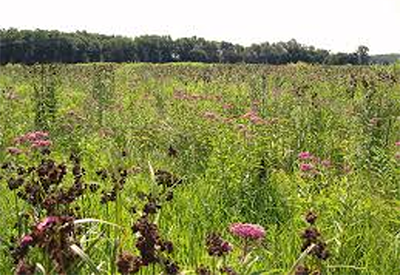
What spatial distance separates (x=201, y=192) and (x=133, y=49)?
2595 inches

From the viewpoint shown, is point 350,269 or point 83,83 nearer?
point 350,269

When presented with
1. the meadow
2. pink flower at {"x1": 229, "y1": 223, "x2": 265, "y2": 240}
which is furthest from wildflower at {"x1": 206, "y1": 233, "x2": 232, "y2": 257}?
pink flower at {"x1": 229, "y1": 223, "x2": 265, "y2": 240}

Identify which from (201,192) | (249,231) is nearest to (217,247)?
(249,231)

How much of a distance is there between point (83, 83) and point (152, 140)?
22.7 feet

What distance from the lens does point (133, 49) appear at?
68938mm

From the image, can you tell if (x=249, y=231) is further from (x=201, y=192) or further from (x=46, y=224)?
(x=201, y=192)

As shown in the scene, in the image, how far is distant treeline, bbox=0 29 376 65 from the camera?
60.9 meters

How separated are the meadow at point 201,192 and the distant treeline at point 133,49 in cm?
5167

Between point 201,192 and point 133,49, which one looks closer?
point 201,192

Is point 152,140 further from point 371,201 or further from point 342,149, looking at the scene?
point 371,201

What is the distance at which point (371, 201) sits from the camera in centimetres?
402

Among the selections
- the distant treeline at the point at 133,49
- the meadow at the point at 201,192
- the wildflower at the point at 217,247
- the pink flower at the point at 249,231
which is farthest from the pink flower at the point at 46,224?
the distant treeline at the point at 133,49

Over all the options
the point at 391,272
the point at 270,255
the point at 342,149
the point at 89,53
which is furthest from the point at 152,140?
the point at 89,53

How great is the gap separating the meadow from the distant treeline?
170 ft
